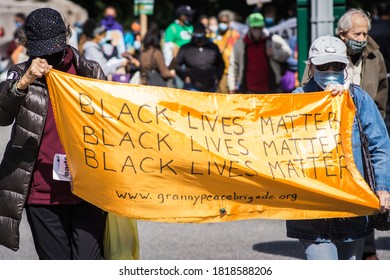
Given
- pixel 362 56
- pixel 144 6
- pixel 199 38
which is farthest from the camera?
pixel 144 6

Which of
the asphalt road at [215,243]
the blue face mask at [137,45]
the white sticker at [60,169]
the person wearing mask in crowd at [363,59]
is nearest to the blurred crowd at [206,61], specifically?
the blue face mask at [137,45]

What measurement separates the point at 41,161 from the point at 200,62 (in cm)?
1060

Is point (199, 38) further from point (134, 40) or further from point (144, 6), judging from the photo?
point (134, 40)

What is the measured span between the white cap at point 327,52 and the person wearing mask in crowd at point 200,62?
10.3 m

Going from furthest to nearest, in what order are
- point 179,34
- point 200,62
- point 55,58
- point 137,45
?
point 137,45, point 179,34, point 200,62, point 55,58

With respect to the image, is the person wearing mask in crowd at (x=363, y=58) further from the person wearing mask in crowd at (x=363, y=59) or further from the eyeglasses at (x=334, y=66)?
the eyeglasses at (x=334, y=66)

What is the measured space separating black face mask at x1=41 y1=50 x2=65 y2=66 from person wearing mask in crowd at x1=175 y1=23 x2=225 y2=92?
1036 cm

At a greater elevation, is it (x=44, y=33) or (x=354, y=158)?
(x=44, y=33)

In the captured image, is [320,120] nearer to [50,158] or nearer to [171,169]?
[171,169]

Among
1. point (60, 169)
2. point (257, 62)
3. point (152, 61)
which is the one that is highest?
point (152, 61)

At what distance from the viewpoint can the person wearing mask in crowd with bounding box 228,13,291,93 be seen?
1519 centimetres

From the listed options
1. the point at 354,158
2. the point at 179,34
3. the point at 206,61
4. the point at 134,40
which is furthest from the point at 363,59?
the point at 134,40

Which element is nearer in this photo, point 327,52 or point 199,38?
point 327,52

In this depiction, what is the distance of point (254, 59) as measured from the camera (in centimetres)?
1527
